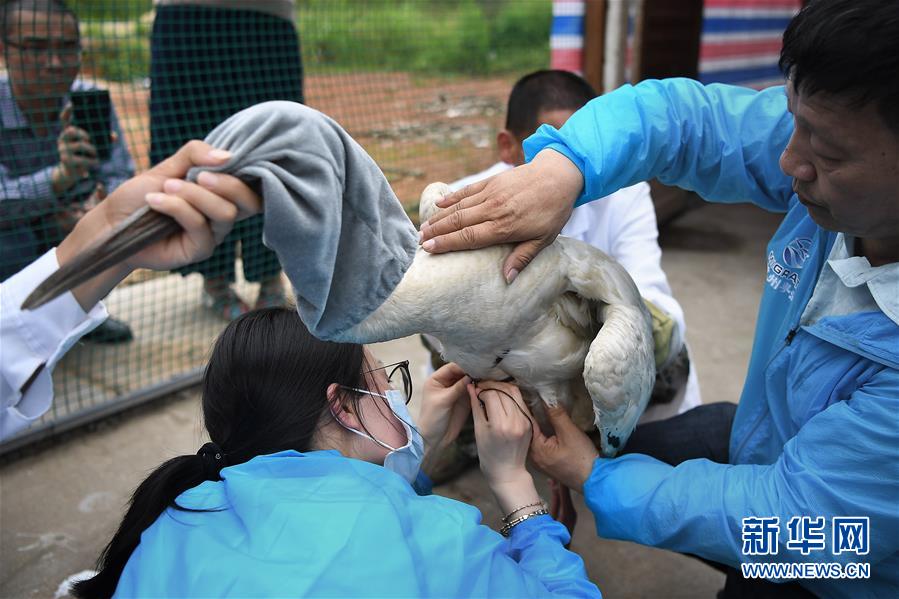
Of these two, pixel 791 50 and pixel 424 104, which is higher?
pixel 791 50

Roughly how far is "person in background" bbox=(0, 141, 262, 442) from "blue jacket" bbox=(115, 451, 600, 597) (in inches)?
17.5

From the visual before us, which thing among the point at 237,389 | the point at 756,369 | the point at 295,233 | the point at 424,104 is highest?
the point at 295,233

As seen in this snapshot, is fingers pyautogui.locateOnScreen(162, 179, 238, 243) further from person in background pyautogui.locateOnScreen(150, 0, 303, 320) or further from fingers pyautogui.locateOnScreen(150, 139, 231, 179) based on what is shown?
person in background pyautogui.locateOnScreen(150, 0, 303, 320)

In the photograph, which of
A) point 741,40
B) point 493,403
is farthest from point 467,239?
point 741,40

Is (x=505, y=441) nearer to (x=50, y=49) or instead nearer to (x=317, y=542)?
(x=317, y=542)

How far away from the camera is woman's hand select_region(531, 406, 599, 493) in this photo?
173cm

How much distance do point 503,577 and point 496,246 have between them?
2.11ft

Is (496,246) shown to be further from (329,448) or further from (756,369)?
(756,369)

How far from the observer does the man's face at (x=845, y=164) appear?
1229 millimetres

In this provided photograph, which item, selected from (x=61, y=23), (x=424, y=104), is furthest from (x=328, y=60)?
(x=61, y=23)

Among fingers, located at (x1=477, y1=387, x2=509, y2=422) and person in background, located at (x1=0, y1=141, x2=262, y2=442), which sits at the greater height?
person in background, located at (x1=0, y1=141, x2=262, y2=442)

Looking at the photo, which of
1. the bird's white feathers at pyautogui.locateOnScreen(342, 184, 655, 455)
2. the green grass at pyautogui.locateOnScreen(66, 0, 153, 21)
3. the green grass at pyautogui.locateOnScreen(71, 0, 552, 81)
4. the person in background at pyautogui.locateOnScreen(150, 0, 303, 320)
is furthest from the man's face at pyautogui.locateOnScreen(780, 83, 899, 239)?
the green grass at pyautogui.locateOnScreen(71, 0, 552, 81)

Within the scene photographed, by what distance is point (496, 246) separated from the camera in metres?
1.46

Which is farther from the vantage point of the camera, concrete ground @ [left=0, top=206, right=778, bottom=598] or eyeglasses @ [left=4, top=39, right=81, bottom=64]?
eyeglasses @ [left=4, top=39, right=81, bottom=64]
